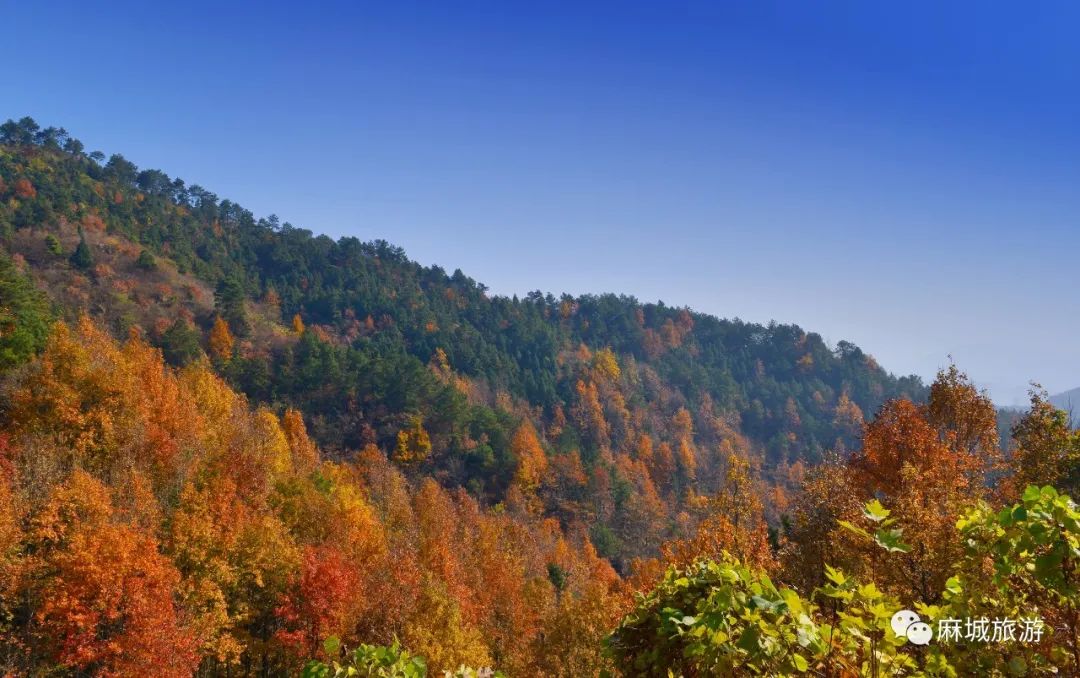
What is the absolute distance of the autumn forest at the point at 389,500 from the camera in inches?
188

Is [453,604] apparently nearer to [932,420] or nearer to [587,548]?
[932,420]

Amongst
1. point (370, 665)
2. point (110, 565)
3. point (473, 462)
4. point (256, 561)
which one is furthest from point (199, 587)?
point (473, 462)

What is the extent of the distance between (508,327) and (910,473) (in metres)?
146

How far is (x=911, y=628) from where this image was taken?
4.36m

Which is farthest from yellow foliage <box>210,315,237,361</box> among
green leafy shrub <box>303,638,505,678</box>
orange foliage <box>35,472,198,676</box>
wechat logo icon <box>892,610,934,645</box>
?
wechat logo icon <box>892,610,934,645</box>

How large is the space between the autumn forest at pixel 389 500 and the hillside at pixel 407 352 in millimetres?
682

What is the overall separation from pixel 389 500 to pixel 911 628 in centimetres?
6628

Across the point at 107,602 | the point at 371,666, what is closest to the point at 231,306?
the point at 107,602

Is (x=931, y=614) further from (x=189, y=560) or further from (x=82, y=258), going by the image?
(x=82, y=258)

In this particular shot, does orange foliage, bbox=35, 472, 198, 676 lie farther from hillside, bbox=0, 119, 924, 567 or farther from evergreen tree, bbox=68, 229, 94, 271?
evergreen tree, bbox=68, 229, 94, 271

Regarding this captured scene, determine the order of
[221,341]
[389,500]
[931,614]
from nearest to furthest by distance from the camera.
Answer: [931,614] < [389,500] < [221,341]

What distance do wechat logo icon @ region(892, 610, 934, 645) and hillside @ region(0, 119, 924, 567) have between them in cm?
5871

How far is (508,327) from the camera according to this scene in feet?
526
